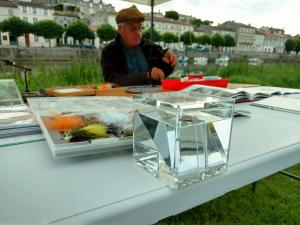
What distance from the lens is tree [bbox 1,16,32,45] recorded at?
27.3 metres

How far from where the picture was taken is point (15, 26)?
27.8 metres

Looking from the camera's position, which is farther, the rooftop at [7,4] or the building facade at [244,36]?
the building facade at [244,36]

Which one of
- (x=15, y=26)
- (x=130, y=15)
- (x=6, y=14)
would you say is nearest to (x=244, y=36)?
(x=15, y=26)

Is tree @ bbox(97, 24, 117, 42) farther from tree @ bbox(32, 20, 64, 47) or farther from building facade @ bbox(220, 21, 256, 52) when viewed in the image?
building facade @ bbox(220, 21, 256, 52)

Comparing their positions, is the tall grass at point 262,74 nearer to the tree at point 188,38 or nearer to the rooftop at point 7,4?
the tree at point 188,38

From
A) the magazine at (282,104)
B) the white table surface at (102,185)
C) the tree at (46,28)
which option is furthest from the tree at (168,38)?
the white table surface at (102,185)

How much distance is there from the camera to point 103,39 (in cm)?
3391

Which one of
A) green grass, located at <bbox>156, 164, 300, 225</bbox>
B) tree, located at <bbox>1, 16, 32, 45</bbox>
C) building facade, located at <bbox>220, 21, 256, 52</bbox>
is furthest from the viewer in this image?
building facade, located at <bbox>220, 21, 256, 52</bbox>

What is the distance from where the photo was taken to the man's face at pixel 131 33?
5.73 ft

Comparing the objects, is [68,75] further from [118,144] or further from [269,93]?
[118,144]

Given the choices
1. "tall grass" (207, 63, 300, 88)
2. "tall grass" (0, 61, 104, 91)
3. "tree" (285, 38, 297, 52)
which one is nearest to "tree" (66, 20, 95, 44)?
"tree" (285, 38, 297, 52)

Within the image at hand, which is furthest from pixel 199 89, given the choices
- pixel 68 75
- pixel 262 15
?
pixel 262 15

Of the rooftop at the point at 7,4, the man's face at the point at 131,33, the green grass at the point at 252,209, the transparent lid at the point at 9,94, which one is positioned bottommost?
the green grass at the point at 252,209

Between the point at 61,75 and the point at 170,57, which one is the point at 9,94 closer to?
the point at 170,57
